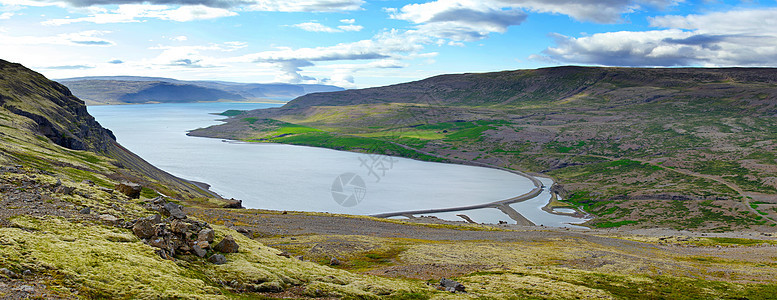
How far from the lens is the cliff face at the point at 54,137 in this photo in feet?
211

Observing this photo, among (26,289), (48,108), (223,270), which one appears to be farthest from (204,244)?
(48,108)

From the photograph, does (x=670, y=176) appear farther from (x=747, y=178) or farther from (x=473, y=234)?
(x=473, y=234)

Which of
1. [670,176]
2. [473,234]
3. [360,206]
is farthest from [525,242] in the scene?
[670,176]

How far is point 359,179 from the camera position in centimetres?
16512

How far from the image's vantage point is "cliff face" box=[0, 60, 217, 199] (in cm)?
6438

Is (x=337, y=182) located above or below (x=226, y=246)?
below

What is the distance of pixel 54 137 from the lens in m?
91.2

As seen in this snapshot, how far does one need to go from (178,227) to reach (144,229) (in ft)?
5.69

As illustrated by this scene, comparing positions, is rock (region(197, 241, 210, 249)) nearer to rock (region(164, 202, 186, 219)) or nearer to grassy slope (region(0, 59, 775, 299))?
grassy slope (region(0, 59, 775, 299))

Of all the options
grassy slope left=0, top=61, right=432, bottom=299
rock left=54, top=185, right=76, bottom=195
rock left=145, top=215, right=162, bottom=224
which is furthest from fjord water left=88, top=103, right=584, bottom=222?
rock left=145, top=215, right=162, bottom=224

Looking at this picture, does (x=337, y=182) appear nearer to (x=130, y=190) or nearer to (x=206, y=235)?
(x=130, y=190)

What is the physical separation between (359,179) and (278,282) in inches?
5498

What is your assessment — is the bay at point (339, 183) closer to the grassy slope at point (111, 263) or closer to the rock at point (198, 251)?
the grassy slope at point (111, 263)

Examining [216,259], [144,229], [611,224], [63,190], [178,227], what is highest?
[63,190]
